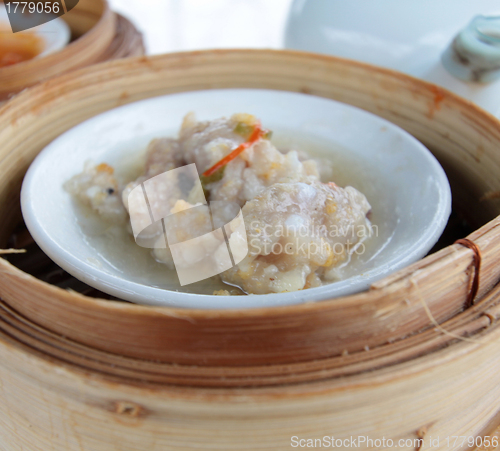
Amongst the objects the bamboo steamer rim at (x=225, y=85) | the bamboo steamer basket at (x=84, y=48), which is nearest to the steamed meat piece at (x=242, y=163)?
the bamboo steamer rim at (x=225, y=85)

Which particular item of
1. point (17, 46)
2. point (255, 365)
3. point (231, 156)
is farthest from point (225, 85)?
point (255, 365)

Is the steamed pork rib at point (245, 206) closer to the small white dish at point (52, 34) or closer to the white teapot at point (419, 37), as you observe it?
the white teapot at point (419, 37)

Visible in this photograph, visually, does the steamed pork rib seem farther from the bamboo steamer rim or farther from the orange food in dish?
the orange food in dish

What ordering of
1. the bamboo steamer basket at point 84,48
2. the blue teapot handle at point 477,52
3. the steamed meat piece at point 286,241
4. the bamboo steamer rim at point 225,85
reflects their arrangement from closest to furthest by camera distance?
the bamboo steamer rim at point 225,85 < the steamed meat piece at point 286,241 < the blue teapot handle at point 477,52 < the bamboo steamer basket at point 84,48

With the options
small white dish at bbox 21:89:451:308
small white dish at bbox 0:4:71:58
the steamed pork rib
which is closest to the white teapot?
small white dish at bbox 21:89:451:308

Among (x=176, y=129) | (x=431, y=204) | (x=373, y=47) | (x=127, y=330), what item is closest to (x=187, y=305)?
(x=127, y=330)

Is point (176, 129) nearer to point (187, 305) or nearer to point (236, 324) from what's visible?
point (187, 305)
